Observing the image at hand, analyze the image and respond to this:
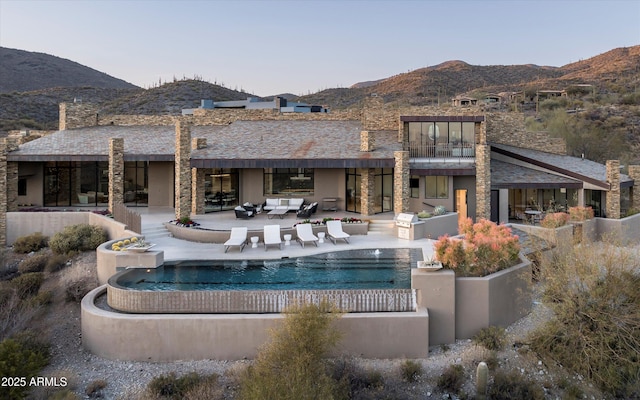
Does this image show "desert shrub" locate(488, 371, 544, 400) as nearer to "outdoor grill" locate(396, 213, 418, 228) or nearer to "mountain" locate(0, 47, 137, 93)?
"outdoor grill" locate(396, 213, 418, 228)

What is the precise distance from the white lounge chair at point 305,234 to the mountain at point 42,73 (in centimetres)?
→ 7970

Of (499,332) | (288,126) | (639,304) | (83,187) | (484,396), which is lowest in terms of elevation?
(484,396)

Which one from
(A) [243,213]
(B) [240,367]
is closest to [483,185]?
(A) [243,213]

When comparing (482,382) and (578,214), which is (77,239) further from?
(578,214)

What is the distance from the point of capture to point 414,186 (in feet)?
75.5

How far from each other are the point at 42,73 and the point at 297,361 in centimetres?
9819

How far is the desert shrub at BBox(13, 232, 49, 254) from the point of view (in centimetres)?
1830

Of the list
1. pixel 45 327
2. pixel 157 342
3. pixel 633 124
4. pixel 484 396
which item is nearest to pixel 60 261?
pixel 45 327

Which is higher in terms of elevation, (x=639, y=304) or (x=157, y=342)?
(x=639, y=304)

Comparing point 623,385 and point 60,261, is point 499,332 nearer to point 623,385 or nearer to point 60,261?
point 623,385

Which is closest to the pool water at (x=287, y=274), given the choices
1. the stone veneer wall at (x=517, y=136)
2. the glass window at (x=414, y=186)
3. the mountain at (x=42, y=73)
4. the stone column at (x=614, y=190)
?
the glass window at (x=414, y=186)

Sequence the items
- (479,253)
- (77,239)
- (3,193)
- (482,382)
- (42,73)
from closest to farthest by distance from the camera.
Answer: (482,382)
(479,253)
(77,239)
(3,193)
(42,73)

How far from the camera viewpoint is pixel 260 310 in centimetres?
1042

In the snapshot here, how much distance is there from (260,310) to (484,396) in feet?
16.1
